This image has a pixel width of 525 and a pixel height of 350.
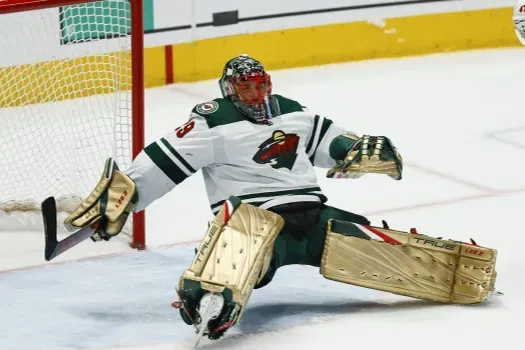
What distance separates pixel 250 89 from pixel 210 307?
77 cm

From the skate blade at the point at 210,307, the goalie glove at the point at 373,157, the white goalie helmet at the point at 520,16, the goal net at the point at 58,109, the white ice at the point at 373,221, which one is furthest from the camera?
the goal net at the point at 58,109

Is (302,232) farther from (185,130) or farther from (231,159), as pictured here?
(185,130)

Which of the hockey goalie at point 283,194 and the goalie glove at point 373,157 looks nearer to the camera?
the hockey goalie at point 283,194

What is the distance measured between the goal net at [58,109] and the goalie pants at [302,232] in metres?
0.90

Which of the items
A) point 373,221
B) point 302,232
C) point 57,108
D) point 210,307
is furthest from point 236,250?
point 57,108

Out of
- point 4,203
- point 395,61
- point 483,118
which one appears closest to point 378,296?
point 4,203

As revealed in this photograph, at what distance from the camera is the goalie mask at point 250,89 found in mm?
3754

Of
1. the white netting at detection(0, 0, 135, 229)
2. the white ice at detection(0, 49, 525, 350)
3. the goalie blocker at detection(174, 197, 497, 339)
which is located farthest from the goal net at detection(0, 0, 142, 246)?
the goalie blocker at detection(174, 197, 497, 339)

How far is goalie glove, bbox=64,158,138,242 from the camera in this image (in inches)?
145

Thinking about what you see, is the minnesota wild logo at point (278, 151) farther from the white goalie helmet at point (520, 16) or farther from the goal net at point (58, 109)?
the white goalie helmet at point (520, 16)

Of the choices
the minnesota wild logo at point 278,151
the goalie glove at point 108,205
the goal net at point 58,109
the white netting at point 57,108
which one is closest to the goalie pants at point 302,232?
the minnesota wild logo at point 278,151

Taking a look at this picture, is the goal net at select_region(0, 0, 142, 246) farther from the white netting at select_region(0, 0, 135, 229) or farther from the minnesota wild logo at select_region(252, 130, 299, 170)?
the minnesota wild logo at select_region(252, 130, 299, 170)

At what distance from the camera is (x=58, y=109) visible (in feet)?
16.7

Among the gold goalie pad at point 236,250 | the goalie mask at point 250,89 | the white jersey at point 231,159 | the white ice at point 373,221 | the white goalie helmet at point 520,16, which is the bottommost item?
the white ice at point 373,221
